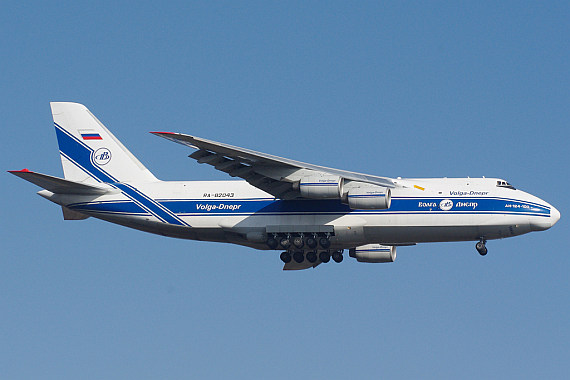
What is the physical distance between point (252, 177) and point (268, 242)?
2036 mm

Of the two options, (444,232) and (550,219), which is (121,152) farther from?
(550,219)

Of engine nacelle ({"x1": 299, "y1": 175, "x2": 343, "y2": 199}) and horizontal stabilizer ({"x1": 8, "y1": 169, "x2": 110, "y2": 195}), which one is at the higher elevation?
horizontal stabilizer ({"x1": 8, "y1": 169, "x2": 110, "y2": 195})

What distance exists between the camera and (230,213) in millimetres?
27688

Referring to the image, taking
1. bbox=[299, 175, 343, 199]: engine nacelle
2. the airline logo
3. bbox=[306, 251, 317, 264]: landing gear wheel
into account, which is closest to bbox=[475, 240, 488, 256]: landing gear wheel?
the airline logo

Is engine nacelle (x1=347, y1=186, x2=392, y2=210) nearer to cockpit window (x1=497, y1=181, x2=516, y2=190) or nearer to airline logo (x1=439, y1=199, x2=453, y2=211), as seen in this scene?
airline logo (x1=439, y1=199, x2=453, y2=211)

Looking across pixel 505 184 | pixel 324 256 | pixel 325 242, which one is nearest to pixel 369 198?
pixel 325 242

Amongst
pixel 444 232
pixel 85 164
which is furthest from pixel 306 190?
pixel 85 164

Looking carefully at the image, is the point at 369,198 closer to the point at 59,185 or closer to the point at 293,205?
the point at 293,205

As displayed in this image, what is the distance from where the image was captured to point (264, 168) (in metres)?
26.3

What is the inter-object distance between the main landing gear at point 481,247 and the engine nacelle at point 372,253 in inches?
141

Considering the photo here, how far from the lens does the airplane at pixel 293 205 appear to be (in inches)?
1026

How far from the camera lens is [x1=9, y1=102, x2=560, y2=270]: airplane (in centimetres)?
2606

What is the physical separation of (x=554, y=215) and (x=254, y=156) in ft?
27.5

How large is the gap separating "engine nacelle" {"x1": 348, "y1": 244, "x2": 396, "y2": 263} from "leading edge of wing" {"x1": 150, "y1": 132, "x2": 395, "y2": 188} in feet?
9.40
